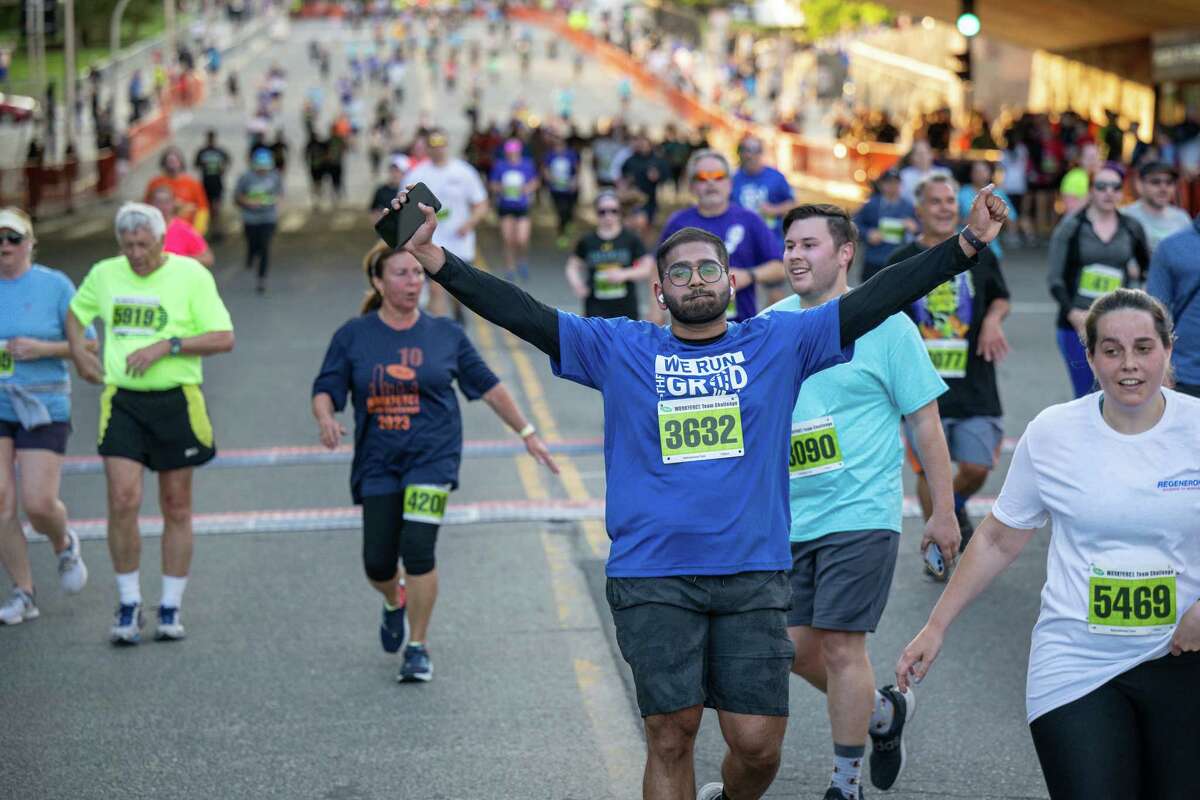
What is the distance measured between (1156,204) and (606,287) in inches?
147

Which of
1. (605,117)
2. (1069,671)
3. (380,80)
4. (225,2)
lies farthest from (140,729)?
(225,2)

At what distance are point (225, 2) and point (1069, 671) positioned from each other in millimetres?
111373

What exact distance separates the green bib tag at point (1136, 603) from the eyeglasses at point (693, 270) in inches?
49.5

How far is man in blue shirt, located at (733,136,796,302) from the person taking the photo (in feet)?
50.8

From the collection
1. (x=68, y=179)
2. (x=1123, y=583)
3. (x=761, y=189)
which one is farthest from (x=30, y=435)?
(x=68, y=179)

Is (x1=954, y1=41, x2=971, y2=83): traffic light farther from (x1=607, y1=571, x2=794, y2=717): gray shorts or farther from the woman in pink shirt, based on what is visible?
(x1=607, y1=571, x2=794, y2=717): gray shorts

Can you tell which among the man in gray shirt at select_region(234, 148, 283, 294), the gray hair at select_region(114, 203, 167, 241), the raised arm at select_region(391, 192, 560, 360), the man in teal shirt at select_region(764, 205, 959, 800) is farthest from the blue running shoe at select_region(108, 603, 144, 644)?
the man in gray shirt at select_region(234, 148, 283, 294)

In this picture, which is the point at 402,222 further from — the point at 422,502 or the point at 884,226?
the point at 884,226

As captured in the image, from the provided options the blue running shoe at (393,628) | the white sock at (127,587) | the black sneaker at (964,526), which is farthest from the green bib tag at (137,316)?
the black sneaker at (964,526)

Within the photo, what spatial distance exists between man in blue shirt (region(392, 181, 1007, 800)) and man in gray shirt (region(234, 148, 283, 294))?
698 inches

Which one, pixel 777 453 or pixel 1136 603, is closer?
pixel 1136 603

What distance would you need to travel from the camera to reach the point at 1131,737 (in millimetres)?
4441

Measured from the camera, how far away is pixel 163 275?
8211 mm

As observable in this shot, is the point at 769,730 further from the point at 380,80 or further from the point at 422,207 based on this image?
the point at 380,80
